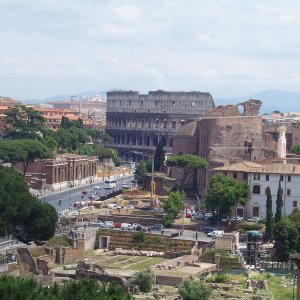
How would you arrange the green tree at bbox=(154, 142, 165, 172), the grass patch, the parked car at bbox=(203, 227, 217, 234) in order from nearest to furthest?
1. the grass patch
2. the parked car at bbox=(203, 227, 217, 234)
3. the green tree at bbox=(154, 142, 165, 172)

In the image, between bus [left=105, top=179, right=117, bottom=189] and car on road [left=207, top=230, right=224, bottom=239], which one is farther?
bus [left=105, top=179, right=117, bottom=189]

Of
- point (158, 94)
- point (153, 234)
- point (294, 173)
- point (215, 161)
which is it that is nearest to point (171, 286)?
point (153, 234)

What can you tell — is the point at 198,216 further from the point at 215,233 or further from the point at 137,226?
the point at 215,233

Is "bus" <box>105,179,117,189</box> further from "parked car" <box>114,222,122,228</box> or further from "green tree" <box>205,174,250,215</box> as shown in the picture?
"green tree" <box>205,174,250,215</box>

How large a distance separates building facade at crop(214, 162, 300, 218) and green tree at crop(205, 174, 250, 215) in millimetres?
1520

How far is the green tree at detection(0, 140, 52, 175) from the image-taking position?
84688 millimetres

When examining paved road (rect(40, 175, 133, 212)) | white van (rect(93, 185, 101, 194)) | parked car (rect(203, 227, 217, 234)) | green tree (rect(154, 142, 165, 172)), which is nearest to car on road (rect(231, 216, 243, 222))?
parked car (rect(203, 227, 217, 234))

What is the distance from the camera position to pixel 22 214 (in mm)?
50312

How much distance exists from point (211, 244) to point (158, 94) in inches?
3374

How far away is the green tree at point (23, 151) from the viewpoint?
278ft

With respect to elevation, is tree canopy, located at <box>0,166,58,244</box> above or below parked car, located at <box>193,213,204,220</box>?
above

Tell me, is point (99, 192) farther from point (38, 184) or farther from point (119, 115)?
point (119, 115)

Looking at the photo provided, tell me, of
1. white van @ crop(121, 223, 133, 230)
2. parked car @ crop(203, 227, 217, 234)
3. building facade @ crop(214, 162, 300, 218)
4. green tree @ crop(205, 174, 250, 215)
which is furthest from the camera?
building facade @ crop(214, 162, 300, 218)

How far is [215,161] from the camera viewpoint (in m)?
76.3
